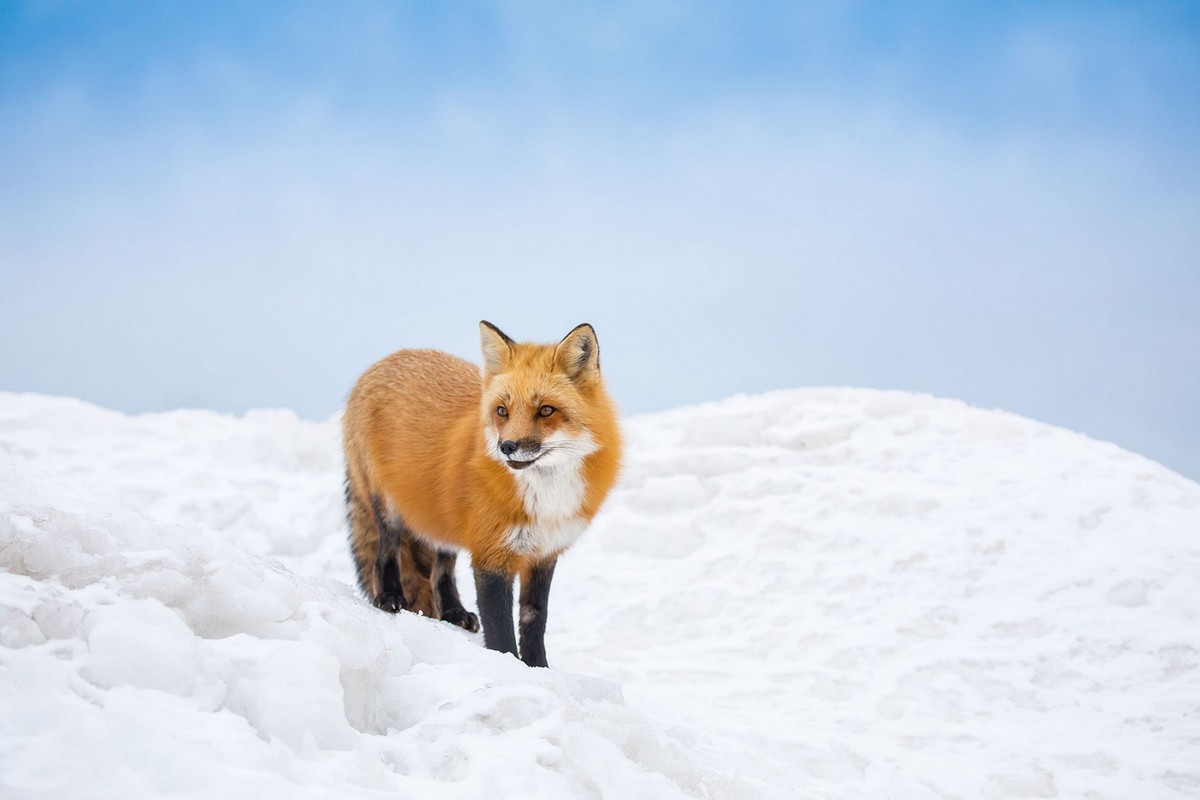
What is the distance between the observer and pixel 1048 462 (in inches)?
376

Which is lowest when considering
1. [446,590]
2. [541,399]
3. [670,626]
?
[670,626]

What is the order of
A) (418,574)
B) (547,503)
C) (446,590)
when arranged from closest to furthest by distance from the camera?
(547,503), (446,590), (418,574)

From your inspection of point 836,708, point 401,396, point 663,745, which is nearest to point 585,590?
point 836,708

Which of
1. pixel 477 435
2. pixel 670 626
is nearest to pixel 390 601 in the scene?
pixel 477 435

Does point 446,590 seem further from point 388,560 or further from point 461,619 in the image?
point 388,560

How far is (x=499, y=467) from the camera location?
4531 mm

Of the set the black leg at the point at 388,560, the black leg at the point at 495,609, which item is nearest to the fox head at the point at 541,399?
the black leg at the point at 495,609

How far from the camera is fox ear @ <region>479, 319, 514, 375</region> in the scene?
4703 millimetres

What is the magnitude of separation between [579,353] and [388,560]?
198 centimetres

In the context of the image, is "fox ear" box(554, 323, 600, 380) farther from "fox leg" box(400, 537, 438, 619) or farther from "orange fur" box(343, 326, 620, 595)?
"fox leg" box(400, 537, 438, 619)

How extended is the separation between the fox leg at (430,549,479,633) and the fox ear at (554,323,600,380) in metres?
1.69

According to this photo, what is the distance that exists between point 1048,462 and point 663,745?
7.94 m

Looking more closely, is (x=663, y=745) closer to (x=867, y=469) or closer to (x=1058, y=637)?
(x=1058, y=637)

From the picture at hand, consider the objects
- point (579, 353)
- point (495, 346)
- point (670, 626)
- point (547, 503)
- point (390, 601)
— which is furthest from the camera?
point (670, 626)
